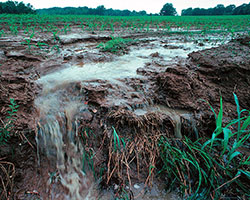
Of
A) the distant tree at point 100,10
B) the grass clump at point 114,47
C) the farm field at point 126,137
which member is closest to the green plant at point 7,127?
the farm field at point 126,137

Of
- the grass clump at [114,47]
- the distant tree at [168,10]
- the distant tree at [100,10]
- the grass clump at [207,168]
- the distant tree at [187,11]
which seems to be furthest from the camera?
the distant tree at [187,11]

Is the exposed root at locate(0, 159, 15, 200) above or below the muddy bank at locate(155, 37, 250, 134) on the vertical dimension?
below

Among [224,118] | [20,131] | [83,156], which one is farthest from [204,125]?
[20,131]

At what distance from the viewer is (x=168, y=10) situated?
52406 millimetres

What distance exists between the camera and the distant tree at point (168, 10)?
51.9 m

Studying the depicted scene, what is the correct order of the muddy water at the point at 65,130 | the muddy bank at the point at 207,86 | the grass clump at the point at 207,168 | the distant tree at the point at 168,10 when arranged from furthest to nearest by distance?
the distant tree at the point at 168,10, the muddy bank at the point at 207,86, the muddy water at the point at 65,130, the grass clump at the point at 207,168

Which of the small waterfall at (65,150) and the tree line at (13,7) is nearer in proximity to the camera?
the small waterfall at (65,150)

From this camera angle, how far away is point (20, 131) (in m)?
1.72

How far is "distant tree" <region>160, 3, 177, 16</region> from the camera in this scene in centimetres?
5192

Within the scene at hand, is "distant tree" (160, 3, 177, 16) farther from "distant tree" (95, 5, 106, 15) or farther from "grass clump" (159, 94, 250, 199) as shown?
"grass clump" (159, 94, 250, 199)

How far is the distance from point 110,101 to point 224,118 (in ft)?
5.08

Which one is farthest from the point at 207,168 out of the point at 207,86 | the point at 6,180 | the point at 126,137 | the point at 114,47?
the point at 114,47

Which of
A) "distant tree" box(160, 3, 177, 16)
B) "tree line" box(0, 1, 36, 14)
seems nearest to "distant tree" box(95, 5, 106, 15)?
"distant tree" box(160, 3, 177, 16)

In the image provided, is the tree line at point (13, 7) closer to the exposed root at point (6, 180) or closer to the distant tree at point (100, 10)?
the exposed root at point (6, 180)
